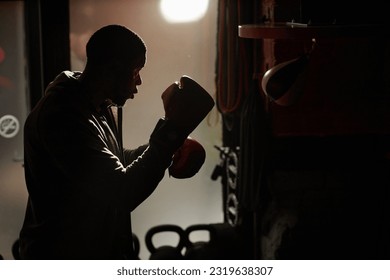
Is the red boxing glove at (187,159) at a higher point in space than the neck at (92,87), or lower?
lower

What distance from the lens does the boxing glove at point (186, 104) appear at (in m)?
1.47

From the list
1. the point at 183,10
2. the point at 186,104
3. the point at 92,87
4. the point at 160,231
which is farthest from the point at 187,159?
the point at 183,10

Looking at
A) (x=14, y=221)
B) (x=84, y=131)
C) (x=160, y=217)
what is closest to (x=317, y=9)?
(x=84, y=131)

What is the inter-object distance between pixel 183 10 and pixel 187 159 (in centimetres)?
65

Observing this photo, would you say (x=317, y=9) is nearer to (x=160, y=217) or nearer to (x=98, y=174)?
(x=98, y=174)

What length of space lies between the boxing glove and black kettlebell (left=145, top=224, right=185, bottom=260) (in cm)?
61

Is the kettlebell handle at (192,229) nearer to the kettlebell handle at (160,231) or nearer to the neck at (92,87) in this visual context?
the kettlebell handle at (160,231)

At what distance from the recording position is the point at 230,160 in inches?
86.9

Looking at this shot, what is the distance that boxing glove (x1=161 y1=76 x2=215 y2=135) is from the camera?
147 cm

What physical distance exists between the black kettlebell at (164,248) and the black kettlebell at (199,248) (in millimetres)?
19

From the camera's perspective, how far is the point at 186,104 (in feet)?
4.88

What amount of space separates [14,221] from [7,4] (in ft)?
2.29

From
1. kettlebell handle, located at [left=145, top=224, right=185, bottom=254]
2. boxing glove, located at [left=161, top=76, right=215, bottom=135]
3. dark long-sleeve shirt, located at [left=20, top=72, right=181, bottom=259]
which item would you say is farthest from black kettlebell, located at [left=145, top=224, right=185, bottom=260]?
boxing glove, located at [left=161, top=76, right=215, bottom=135]

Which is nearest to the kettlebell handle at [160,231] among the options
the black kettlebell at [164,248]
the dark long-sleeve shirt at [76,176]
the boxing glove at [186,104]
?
the black kettlebell at [164,248]
